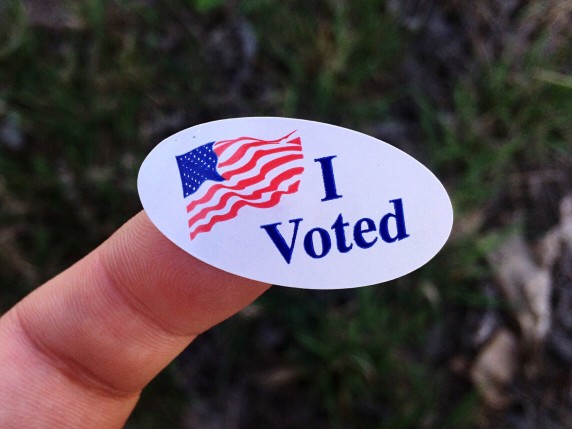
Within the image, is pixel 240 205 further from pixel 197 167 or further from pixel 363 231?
pixel 363 231

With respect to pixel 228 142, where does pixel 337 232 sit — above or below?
below

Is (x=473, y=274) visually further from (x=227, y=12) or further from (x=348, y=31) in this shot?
(x=227, y=12)

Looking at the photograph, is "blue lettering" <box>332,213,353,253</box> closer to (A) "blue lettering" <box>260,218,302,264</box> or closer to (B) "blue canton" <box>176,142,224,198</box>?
(A) "blue lettering" <box>260,218,302,264</box>

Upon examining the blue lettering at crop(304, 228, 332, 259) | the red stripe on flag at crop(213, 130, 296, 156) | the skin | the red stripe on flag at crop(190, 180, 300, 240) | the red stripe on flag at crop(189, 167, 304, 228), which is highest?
the red stripe on flag at crop(213, 130, 296, 156)

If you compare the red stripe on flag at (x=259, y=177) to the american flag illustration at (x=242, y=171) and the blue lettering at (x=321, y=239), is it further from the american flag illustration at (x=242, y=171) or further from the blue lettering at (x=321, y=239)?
the blue lettering at (x=321, y=239)

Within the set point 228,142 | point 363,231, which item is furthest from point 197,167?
point 363,231

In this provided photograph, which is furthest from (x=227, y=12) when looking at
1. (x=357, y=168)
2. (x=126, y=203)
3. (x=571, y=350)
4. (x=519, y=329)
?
(x=571, y=350)

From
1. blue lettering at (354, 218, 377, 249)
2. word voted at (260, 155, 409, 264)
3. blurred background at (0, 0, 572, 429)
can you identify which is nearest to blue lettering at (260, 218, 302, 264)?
word voted at (260, 155, 409, 264)

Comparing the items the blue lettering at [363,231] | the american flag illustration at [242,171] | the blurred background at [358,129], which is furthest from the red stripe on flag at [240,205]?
the blurred background at [358,129]
